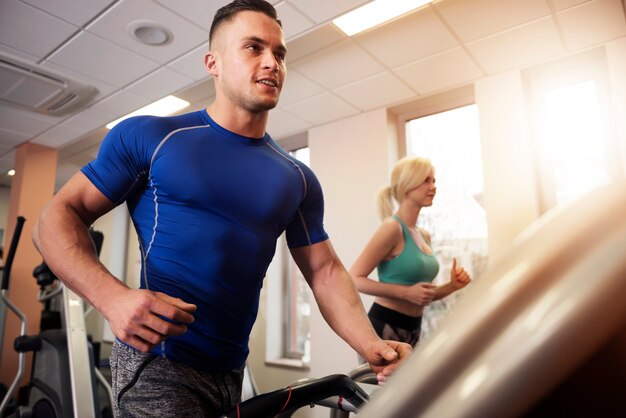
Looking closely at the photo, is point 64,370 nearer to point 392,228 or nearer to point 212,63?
point 392,228

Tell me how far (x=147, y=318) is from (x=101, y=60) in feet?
9.99

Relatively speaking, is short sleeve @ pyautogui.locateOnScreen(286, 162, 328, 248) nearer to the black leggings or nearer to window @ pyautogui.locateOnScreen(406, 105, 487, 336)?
the black leggings

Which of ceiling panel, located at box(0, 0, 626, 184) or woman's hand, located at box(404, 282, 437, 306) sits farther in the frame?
ceiling panel, located at box(0, 0, 626, 184)

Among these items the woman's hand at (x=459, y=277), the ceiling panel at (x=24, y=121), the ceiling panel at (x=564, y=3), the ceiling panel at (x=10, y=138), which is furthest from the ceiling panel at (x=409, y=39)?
the ceiling panel at (x=10, y=138)

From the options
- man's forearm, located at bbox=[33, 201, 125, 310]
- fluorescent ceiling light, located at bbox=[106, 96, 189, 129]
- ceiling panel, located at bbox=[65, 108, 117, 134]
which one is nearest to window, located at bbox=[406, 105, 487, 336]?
fluorescent ceiling light, located at bbox=[106, 96, 189, 129]

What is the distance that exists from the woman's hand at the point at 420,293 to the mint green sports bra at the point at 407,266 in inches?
3.9

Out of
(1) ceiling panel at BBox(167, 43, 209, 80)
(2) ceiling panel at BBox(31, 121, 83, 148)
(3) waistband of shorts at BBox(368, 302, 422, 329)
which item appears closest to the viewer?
(3) waistband of shorts at BBox(368, 302, 422, 329)

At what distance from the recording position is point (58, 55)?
3.04m

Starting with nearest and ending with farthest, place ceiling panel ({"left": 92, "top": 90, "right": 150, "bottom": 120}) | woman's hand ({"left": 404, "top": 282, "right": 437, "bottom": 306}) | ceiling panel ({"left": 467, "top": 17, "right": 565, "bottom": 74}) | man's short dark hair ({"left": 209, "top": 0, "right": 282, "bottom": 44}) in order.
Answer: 1. man's short dark hair ({"left": 209, "top": 0, "right": 282, "bottom": 44})
2. woman's hand ({"left": 404, "top": 282, "right": 437, "bottom": 306})
3. ceiling panel ({"left": 467, "top": 17, "right": 565, "bottom": 74})
4. ceiling panel ({"left": 92, "top": 90, "right": 150, "bottom": 120})

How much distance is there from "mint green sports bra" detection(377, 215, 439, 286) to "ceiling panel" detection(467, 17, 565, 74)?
1620mm

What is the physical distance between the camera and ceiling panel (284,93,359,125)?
12.5ft

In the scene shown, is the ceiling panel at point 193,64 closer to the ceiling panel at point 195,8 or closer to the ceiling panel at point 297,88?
the ceiling panel at point 195,8

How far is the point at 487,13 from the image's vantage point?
2.63 metres

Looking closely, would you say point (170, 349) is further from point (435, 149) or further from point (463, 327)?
point (435, 149)
